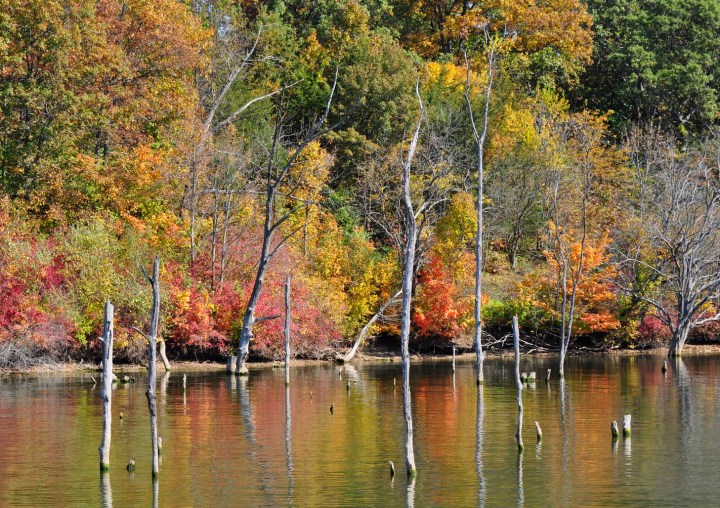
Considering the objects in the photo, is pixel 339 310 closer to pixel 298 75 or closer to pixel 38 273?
pixel 38 273

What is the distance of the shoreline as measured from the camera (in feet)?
188

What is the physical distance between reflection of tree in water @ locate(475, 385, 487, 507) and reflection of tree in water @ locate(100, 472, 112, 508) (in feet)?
28.1

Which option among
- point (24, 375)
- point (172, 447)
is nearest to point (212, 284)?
point (24, 375)

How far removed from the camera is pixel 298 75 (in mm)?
82188

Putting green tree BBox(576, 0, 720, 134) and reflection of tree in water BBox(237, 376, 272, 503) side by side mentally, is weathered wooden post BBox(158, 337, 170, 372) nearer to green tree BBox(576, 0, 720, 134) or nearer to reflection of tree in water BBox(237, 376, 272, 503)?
reflection of tree in water BBox(237, 376, 272, 503)

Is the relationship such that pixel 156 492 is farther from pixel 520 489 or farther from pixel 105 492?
pixel 520 489

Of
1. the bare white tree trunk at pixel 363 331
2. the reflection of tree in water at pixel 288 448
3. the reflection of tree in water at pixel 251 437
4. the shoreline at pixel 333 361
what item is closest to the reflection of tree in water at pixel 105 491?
the reflection of tree in water at pixel 251 437

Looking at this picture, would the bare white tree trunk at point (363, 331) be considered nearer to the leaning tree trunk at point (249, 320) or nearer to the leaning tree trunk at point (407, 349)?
the leaning tree trunk at point (249, 320)

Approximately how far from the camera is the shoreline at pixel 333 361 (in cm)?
5725

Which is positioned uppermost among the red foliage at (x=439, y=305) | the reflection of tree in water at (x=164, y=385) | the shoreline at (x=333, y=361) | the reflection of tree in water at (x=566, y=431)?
the red foliage at (x=439, y=305)

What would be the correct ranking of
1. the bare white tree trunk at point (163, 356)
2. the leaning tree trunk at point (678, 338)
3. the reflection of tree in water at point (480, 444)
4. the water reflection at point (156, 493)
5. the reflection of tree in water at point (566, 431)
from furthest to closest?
the leaning tree trunk at point (678, 338) → the bare white tree trunk at point (163, 356) → the reflection of tree in water at point (566, 431) → the reflection of tree in water at point (480, 444) → the water reflection at point (156, 493)

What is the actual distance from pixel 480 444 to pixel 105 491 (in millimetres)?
12076

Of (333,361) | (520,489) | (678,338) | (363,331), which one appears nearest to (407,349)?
(520,489)

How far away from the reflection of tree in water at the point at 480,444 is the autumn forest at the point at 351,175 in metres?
7.87
